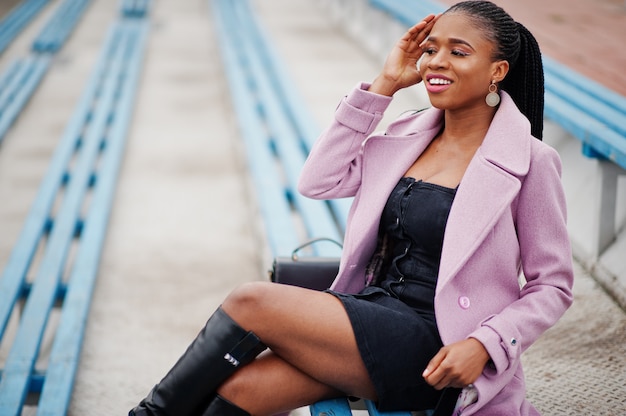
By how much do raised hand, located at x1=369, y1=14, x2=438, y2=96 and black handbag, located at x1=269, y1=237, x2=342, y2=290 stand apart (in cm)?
66

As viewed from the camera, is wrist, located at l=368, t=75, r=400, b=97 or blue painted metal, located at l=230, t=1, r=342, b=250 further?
blue painted metal, located at l=230, t=1, r=342, b=250

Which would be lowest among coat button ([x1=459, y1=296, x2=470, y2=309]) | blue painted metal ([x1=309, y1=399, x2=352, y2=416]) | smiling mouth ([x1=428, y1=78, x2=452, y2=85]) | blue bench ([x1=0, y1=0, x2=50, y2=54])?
blue bench ([x1=0, y1=0, x2=50, y2=54])

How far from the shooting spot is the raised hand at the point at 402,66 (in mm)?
2244

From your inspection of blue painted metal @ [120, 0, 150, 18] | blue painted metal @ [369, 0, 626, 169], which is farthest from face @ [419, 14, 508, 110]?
blue painted metal @ [120, 0, 150, 18]

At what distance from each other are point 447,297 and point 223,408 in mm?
658

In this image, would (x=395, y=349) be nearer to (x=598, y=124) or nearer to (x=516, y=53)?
(x=516, y=53)

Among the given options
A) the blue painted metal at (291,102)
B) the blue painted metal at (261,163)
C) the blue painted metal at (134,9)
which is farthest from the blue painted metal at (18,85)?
the blue painted metal at (134,9)

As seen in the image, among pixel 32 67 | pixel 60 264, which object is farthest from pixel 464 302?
pixel 32 67

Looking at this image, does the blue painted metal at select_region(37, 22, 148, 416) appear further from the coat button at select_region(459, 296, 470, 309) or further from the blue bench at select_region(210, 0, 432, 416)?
the coat button at select_region(459, 296, 470, 309)

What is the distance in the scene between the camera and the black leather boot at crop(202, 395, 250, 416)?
1979mm

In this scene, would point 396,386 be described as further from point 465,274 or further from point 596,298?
point 596,298

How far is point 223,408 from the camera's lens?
1.98 meters

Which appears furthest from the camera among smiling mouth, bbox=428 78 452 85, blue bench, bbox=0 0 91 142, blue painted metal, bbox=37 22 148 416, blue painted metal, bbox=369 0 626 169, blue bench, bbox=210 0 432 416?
blue bench, bbox=0 0 91 142

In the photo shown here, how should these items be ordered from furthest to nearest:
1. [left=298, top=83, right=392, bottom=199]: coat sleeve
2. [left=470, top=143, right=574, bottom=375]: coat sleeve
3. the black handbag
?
the black handbag, [left=298, top=83, right=392, bottom=199]: coat sleeve, [left=470, top=143, right=574, bottom=375]: coat sleeve
